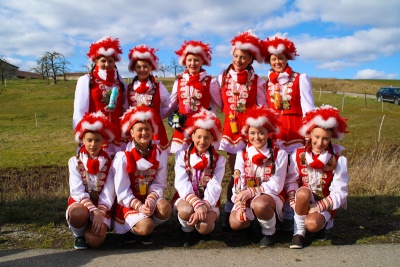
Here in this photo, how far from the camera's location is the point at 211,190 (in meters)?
4.30

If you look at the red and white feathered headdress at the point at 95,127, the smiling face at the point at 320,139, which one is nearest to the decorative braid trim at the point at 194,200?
the red and white feathered headdress at the point at 95,127

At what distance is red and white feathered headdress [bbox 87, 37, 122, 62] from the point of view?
4.92 meters

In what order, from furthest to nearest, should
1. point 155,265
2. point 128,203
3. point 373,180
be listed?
point 373,180, point 128,203, point 155,265

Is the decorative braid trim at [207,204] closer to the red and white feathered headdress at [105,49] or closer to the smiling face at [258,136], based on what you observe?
the smiling face at [258,136]

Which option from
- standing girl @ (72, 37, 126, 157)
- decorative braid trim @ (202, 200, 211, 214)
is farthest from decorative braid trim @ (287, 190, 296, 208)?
standing girl @ (72, 37, 126, 157)

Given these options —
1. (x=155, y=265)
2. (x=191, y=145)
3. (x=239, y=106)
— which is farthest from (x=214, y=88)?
(x=155, y=265)

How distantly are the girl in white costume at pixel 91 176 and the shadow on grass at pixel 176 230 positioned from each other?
1.07ft

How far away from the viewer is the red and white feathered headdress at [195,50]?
496cm

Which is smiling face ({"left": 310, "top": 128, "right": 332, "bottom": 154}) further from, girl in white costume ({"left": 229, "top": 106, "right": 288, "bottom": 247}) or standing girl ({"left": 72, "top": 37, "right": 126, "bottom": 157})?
standing girl ({"left": 72, "top": 37, "right": 126, "bottom": 157})

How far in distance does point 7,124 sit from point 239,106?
21816 mm

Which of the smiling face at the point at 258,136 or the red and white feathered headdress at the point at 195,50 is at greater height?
the red and white feathered headdress at the point at 195,50

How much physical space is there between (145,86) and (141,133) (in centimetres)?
93

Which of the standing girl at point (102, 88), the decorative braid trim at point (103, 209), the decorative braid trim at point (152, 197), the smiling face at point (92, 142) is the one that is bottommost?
the decorative braid trim at point (103, 209)

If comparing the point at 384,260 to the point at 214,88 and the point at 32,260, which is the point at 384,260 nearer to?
the point at 214,88
